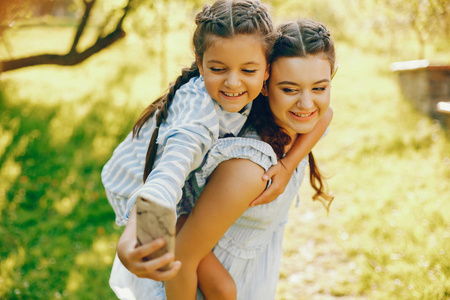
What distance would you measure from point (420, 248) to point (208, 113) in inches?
107

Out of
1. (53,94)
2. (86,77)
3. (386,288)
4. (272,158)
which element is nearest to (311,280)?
(386,288)

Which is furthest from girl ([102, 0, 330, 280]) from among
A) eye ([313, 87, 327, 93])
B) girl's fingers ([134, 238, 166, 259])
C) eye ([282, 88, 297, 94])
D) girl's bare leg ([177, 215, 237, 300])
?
girl's fingers ([134, 238, 166, 259])

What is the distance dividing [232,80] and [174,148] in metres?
0.46

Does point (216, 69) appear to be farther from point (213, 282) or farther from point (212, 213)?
point (213, 282)

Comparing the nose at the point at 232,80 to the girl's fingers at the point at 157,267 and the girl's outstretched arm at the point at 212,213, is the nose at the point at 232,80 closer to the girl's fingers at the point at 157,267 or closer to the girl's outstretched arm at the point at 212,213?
the girl's outstretched arm at the point at 212,213

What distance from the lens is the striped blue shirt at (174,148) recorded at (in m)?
1.25

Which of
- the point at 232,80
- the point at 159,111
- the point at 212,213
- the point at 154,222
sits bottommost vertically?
the point at 212,213

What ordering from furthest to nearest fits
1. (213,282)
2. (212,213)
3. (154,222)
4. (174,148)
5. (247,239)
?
1. (247,239)
2. (213,282)
3. (212,213)
4. (174,148)
5. (154,222)

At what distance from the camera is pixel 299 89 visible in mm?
1757

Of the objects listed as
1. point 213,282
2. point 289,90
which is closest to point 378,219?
point 289,90

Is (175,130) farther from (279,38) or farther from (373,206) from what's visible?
(373,206)

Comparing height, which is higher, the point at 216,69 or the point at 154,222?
the point at 216,69

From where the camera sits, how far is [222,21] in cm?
168

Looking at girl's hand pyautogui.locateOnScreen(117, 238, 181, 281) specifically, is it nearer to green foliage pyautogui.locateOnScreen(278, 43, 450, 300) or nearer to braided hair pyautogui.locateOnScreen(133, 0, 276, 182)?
braided hair pyautogui.locateOnScreen(133, 0, 276, 182)
